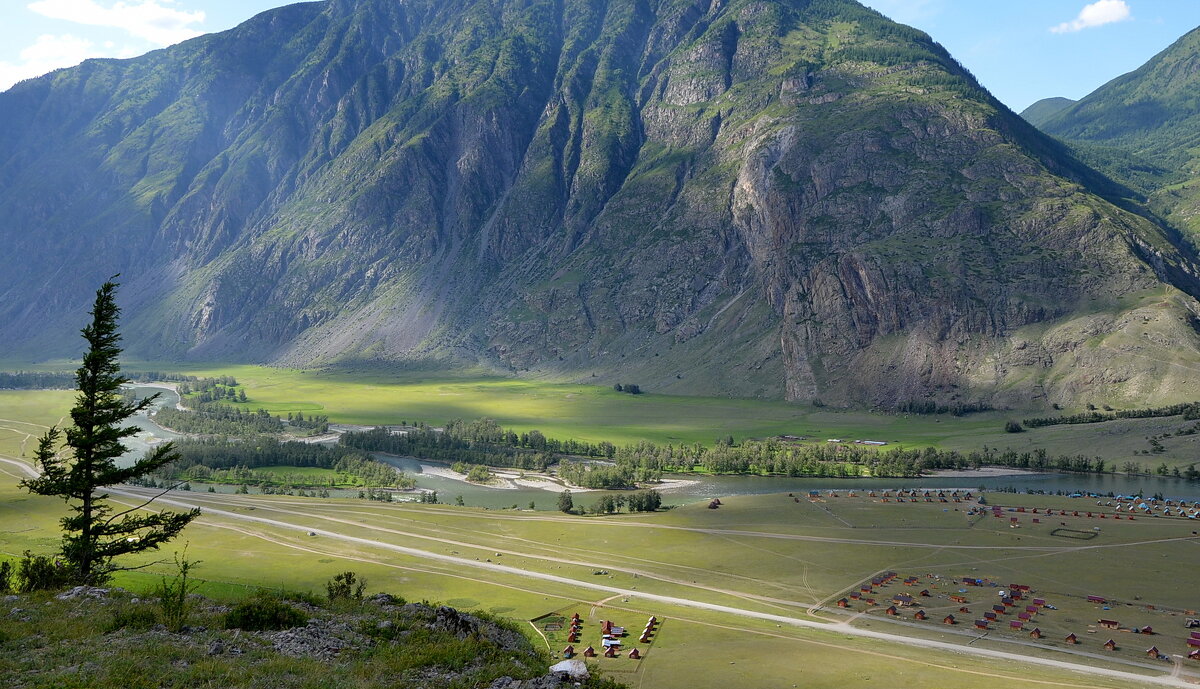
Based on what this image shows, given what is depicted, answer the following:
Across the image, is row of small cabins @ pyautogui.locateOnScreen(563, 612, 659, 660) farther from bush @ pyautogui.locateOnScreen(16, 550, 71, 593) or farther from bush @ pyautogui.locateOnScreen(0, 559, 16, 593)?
bush @ pyautogui.locateOnScreen(0, 559, 16, 593)

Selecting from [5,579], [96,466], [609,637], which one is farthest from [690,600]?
[5,579]

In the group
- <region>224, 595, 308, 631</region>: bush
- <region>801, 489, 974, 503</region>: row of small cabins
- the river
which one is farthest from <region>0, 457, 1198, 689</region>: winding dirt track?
<region>224, 595, 308, 631</region>: bush

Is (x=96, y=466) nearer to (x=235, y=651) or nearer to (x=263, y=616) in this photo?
(x=263, y=616)

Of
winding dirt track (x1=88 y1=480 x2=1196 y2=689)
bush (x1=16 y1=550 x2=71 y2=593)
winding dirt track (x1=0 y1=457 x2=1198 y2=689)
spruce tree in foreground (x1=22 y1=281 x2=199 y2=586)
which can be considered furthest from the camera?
winding dirt track (x1=0 y1=457 x2=1198 y2=689)

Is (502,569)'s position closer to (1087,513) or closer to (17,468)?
(1087,513)

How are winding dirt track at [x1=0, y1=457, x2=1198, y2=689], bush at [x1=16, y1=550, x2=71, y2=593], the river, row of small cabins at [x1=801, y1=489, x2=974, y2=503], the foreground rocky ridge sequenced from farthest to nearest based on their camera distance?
the river, row of small cabins at [x1=801, y1=489, x2=974, y2=503], winding dirt track at [x1=0, y1=457, x2=1198, y2=689], bush at [x1=16, y1=550, x2=71, y2=593], the foreground rocky ridge

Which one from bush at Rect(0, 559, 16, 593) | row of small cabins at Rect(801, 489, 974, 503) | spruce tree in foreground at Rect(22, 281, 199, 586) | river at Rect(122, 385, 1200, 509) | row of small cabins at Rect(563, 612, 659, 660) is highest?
spruce tree in foreground at Rect(22, 281, 199, 586)
